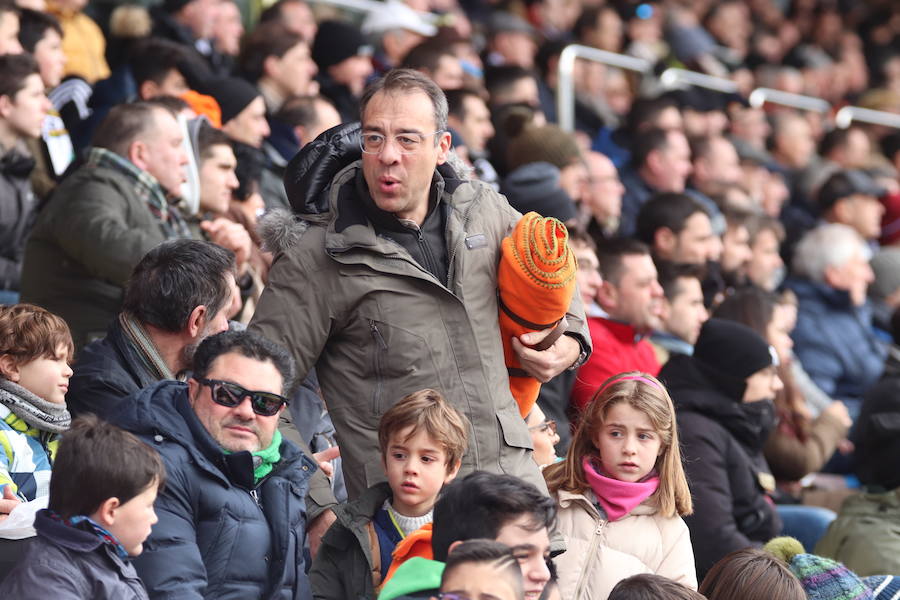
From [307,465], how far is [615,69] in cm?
939

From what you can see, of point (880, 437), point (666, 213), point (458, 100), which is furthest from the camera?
point (458, 100)

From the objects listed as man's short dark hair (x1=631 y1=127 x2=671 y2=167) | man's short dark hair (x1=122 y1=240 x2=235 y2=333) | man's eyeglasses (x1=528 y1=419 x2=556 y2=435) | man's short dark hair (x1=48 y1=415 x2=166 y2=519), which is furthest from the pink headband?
man's short dark hair (x1=631 y1=127 x2=671 y2=167)

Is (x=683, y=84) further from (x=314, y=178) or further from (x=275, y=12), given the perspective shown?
(x=314, y=178)

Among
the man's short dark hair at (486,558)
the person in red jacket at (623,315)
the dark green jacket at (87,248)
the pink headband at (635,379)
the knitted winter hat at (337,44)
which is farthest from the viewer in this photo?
the knitted winter hat at (337,44)

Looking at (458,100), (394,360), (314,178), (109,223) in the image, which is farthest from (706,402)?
(458,100)

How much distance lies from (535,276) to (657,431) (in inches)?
42.9

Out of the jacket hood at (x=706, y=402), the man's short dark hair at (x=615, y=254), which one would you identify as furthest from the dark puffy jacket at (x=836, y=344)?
the jacket hood at (x=706, y=402)

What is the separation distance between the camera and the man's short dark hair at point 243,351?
398 cm

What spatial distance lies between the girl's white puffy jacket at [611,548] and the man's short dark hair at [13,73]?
3396 mm

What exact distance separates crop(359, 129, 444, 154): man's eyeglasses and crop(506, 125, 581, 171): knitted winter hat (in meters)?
4.20

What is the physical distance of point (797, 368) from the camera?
8.56m

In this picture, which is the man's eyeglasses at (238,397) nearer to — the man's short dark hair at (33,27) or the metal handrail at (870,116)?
the man's short dark hair at (33,27)

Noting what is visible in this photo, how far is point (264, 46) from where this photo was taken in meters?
9.10

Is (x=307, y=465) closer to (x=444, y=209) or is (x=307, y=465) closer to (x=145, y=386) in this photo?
(x=145, y=386)
